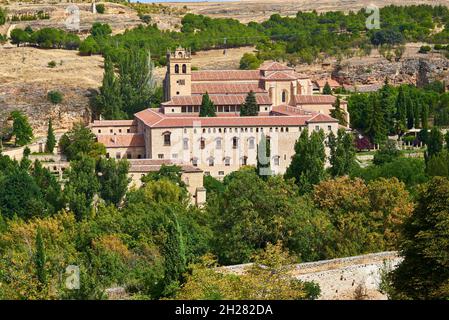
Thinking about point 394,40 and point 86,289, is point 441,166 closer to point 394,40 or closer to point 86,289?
point 86,289

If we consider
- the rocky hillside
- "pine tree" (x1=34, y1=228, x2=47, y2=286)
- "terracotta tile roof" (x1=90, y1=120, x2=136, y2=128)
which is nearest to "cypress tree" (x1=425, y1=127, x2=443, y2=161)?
"terracotta tile roof" (x1=90, y1=120, x2=136, y2=128)

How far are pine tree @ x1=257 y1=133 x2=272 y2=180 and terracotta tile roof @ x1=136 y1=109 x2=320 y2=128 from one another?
0.78 metres

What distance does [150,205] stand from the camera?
28.4 meters

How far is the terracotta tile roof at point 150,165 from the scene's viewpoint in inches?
1363

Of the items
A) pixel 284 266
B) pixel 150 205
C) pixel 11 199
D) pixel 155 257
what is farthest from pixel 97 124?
pixel 284 266

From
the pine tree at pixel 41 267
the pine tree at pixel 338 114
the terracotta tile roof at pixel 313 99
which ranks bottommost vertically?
the pine tree at pixel 338 114

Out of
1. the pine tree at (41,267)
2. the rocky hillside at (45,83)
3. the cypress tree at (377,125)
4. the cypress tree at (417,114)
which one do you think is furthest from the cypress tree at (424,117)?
the pine tree at (41,267)

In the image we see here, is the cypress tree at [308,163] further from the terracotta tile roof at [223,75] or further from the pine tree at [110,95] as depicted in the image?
the pine tree at [110,95]

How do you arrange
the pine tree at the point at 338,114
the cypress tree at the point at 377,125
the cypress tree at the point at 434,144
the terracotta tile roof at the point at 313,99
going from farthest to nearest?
the terracotta tile roof at the point at 313,99 → the pine tree at the point at 338,114 → the cypress tree at the point at 377,125 → the cypress tree at the point at 434,144

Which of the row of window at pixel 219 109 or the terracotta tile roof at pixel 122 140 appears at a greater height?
the row of window at pixel 219 109

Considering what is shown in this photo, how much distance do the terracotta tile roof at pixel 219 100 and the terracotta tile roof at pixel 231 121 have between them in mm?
2677

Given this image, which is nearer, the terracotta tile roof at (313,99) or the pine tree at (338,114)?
the pine tree at (338,114)

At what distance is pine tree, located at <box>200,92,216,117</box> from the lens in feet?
132

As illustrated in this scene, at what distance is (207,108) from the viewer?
40.2 m
